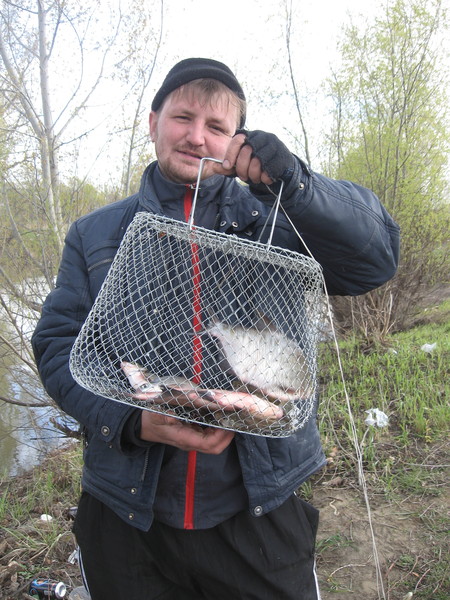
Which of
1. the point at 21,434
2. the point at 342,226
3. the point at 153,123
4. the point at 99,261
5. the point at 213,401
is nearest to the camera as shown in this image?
the point at 213,401

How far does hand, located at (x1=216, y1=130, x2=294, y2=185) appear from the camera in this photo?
108cm

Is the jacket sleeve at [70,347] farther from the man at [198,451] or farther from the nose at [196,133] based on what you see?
the nose at [196,133]

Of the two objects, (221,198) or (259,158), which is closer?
(259,158)

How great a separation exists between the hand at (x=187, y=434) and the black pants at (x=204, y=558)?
41 centimetres

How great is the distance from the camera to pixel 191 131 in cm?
145

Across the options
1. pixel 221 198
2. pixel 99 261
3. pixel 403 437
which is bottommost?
pixel 403 437

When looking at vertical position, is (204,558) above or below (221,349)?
below

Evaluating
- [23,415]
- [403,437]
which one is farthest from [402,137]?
[23,415]

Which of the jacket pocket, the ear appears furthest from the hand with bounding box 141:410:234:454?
the ear

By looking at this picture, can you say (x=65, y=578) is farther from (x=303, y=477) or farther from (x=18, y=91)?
(x=18, y=91)

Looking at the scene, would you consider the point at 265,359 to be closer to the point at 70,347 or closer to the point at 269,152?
the point at 269,152

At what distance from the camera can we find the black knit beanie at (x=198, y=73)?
144 cm

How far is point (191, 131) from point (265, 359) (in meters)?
0.81

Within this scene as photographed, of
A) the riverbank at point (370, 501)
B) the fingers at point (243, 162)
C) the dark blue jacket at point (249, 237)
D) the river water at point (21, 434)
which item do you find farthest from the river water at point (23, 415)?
the fingers at point (243, 162)
